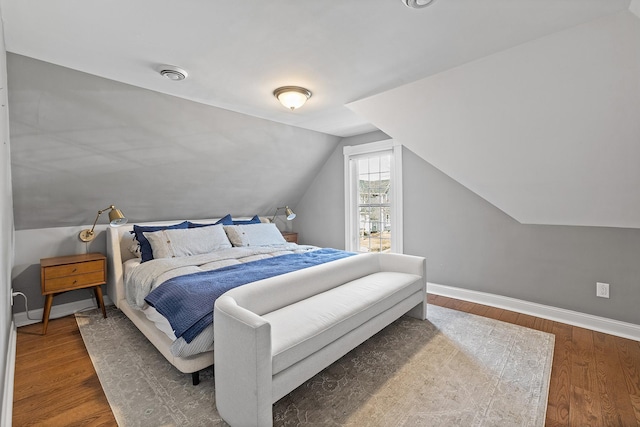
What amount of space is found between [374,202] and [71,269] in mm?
3568

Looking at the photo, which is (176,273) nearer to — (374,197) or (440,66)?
(440,66)

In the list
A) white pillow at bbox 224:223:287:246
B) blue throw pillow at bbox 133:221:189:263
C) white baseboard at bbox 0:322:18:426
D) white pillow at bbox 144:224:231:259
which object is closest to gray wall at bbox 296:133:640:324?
white pillow at bbox 224:223:287:246

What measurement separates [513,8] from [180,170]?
128 inches

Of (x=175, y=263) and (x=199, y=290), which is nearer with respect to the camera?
(x=199, y=290)

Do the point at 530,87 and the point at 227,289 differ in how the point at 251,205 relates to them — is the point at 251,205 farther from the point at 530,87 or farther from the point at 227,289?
the point at 530,87

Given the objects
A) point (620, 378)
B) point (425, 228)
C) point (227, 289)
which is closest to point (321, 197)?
point (425, 228)

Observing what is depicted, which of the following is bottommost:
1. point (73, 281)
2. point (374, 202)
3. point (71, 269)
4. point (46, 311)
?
point (46, 311)

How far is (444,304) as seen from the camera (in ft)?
10.7

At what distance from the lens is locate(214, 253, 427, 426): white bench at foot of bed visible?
1.45 m

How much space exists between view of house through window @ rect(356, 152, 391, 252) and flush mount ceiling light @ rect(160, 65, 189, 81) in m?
2.73

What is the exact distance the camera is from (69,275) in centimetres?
275

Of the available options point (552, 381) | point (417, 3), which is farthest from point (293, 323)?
point (417, 3)

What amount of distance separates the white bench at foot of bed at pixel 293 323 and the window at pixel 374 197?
1.31 metres

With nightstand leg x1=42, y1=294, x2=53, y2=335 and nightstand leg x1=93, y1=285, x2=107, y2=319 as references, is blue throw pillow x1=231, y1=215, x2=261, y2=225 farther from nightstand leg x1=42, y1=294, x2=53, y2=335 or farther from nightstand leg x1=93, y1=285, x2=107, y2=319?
nightstand leg x1=42, y1=294, x2=53, y2=335
